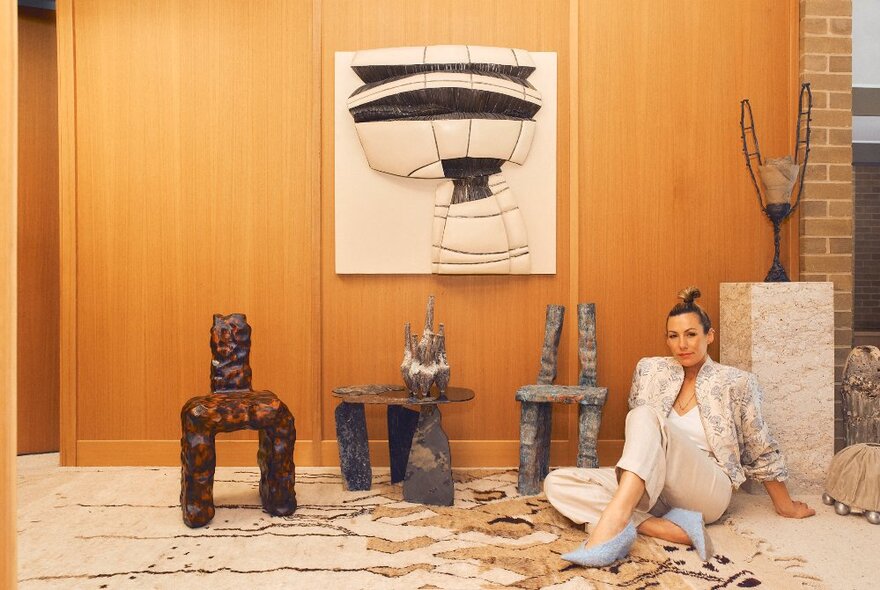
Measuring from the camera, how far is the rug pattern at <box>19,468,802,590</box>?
1944 mm

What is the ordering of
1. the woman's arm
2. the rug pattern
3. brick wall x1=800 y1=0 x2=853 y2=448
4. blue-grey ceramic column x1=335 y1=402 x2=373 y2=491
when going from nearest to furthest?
the rug pattern, the woman's arm, blue-grey ceramic column x1=335 y1=402 x2=373 y2=491, brick wall x1=800 y1=0 x2=853 y2=448

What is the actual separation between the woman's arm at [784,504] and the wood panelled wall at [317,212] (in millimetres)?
868

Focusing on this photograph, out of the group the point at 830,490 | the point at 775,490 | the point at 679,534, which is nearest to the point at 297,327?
the point at 679,534

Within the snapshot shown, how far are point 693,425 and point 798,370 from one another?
0.70 metres

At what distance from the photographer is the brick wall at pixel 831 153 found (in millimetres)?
3207

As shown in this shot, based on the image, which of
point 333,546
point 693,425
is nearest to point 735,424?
point 693,425

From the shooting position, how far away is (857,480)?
2.49 meters

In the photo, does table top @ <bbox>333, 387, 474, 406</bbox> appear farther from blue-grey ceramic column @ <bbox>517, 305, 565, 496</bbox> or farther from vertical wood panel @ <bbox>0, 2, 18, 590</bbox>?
vertical wood panel @ <bbox>0, 2, 18, 590</bbox>

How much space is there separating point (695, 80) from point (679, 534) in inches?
88.2

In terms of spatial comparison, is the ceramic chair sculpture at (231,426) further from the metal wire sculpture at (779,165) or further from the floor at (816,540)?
the metal wire sculpture at (779,165)

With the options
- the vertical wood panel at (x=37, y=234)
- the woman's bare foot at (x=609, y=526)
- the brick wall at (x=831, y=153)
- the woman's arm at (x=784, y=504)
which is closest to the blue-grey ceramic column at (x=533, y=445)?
the woman's bare foot at (x=609, y=526)

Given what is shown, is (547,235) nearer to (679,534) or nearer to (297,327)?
(297,327)

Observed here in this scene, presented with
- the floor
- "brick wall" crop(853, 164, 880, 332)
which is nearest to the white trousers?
the floor

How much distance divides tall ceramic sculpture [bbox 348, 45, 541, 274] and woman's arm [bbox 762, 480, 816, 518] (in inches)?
56.1
